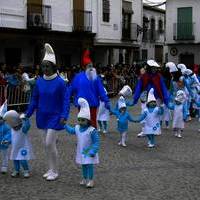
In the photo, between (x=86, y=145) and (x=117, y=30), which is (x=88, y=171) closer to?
(x=86, y=145)

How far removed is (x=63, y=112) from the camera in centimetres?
862

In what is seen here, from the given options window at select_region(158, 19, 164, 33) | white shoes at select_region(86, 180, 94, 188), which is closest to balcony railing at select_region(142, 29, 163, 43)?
window at select_region(158, 19, 164, 33)

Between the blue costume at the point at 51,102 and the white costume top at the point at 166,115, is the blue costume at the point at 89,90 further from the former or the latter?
the white costume top at the point at 166,115

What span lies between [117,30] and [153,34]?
10.7 m

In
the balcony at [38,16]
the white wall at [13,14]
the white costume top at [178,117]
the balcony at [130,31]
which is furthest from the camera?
the balcony at [130,31]

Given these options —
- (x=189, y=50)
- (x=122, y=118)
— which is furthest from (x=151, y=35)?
(x=122, y=118)

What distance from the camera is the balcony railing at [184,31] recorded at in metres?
39.6

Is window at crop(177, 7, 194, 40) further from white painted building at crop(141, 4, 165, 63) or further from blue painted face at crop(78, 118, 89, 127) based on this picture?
blue painted face at crop(78, 118, 89, 127)

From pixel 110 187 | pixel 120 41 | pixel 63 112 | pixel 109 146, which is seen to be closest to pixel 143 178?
pixel 110 187

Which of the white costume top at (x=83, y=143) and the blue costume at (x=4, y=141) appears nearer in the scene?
the white costume top at (x=83, y=143)

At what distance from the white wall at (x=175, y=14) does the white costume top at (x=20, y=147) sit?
104 feet

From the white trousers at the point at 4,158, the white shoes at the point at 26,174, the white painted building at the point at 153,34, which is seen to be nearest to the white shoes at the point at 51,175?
the white shoes at the point at 26,174

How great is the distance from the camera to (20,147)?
8.94m

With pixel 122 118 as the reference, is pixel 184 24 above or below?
above
